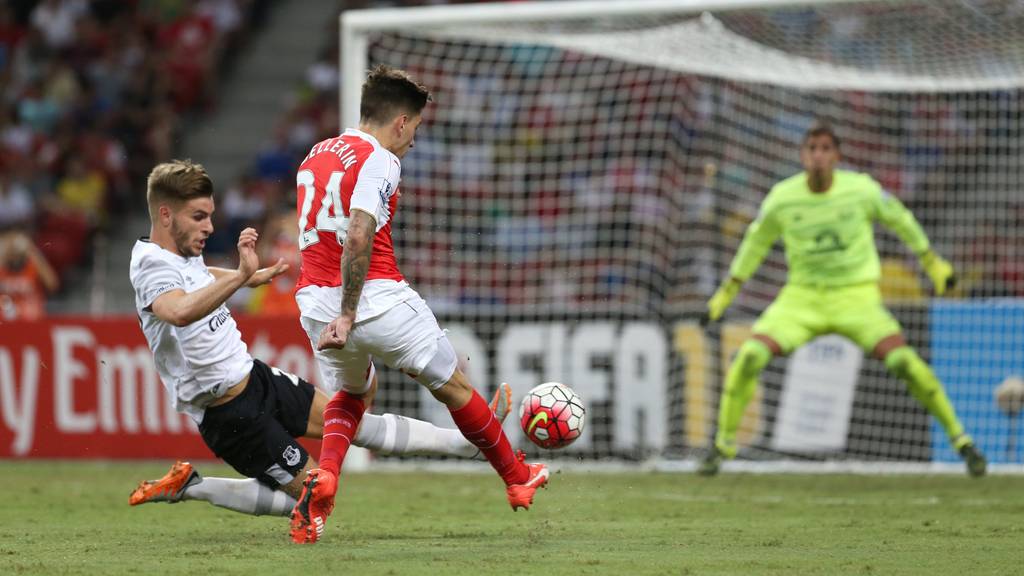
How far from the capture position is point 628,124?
14.2m

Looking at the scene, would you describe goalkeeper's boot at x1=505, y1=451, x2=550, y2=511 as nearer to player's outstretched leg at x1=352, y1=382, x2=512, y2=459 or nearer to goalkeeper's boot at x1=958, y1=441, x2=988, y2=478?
player's outstretched leg at x1=352, y1=382, x2=512, y2=459

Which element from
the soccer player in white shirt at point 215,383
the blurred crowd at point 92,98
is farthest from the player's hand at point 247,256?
the blurred crowd at point 92,98

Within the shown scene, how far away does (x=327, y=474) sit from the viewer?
6.86m

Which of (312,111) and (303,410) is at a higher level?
(312,111)

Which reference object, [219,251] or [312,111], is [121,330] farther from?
[312,111]

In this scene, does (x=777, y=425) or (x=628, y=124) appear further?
(x=628, y=124)

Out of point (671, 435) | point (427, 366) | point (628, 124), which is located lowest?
point (671, 435)

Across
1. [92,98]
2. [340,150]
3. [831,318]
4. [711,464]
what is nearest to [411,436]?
[340,150]

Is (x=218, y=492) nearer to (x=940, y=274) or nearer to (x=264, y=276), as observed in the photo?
(x=264, y=276)

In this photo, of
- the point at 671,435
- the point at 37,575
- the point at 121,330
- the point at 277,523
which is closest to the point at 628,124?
the point at 671,435

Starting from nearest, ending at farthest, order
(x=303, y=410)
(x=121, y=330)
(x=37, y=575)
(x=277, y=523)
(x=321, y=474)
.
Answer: (x=37, y=575) → (x=321, y=474) → (x=303, y=410) → (x=277, y=523) → (x=121, y=330)

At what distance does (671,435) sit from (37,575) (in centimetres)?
727

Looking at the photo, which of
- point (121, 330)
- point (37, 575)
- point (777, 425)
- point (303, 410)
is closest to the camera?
point (37, 575)

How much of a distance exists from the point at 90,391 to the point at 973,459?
24.0 feet
